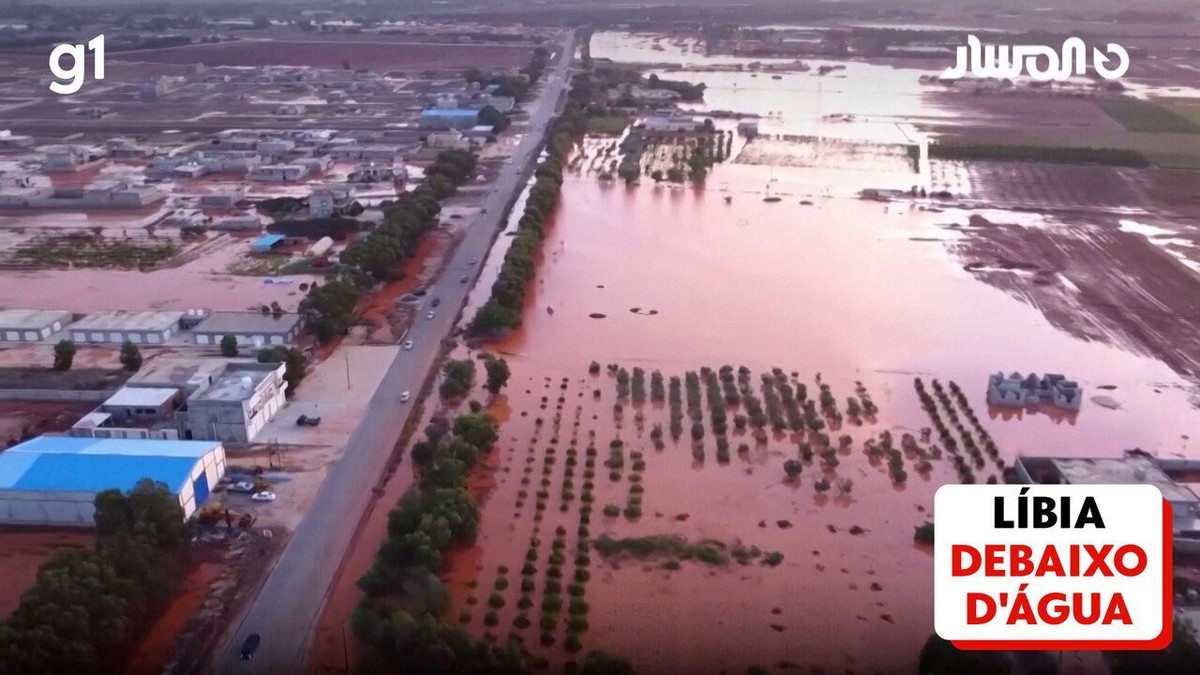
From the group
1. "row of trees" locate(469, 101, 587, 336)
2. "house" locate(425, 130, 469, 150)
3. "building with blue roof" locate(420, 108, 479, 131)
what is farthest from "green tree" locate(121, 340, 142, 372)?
"building with blue roof" locate(420, 108, 479, 131)

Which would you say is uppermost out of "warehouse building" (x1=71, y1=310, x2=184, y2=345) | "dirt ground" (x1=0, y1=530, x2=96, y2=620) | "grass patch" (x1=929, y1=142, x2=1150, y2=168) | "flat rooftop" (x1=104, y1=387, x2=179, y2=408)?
"grass patch" (x1=929, y1=142, x2=1150, y2=168)

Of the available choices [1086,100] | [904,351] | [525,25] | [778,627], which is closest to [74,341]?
[778,627]

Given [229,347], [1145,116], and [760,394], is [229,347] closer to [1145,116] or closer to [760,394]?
[760,394]

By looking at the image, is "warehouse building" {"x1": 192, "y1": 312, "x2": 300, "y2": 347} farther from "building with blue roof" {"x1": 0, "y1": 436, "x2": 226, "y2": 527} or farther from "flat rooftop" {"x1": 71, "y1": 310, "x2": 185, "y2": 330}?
"building with blue roof" {"x1": 0, "y1": 436, "x2": 226, "y2": 527}

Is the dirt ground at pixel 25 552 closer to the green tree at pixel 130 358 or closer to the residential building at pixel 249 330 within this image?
the green tree at pixel 130 358

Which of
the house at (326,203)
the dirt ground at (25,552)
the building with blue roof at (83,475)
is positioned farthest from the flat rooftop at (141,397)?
the house at (326,203)

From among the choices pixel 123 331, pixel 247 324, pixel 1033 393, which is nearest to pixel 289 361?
pixel 247 324
